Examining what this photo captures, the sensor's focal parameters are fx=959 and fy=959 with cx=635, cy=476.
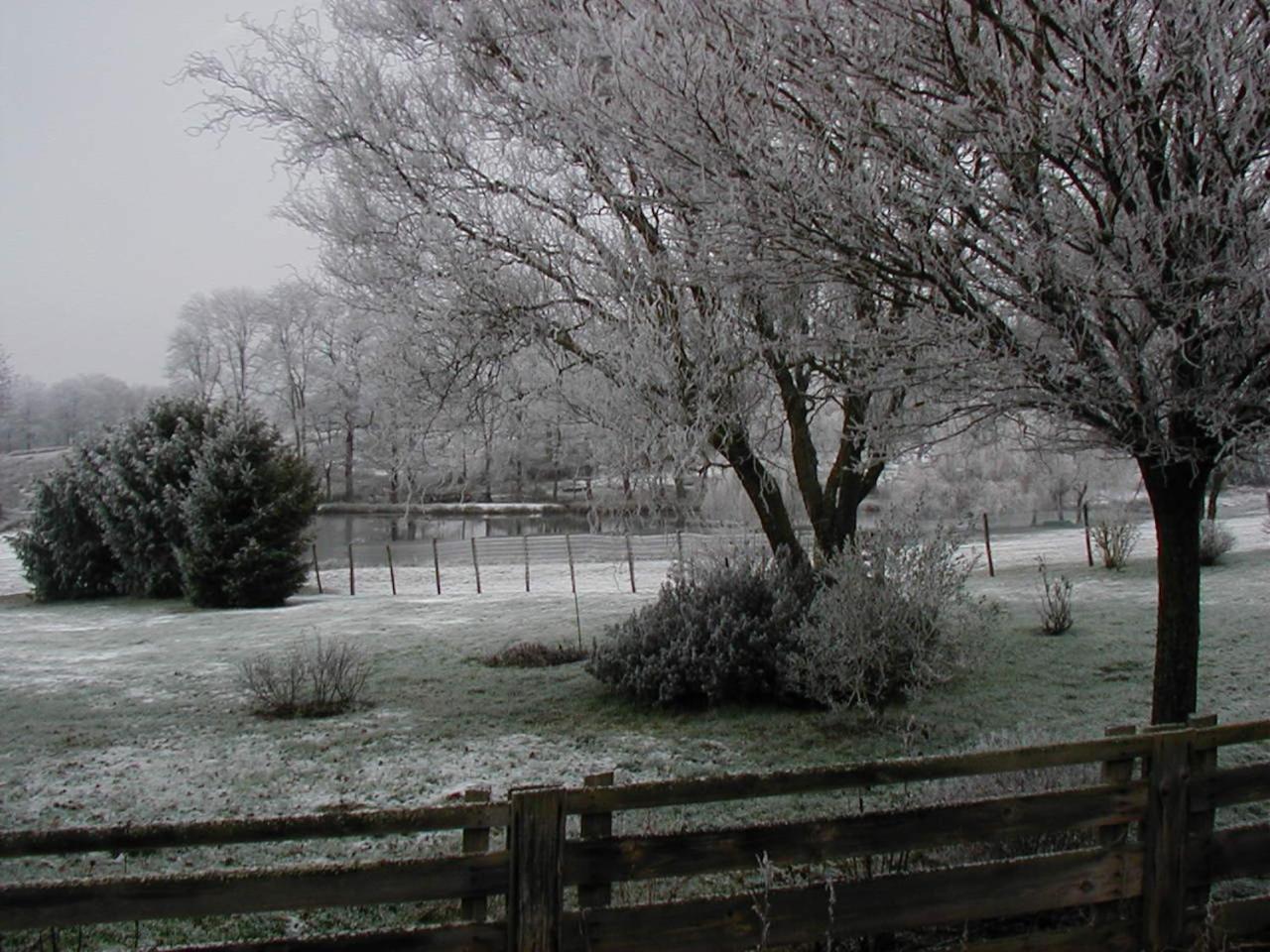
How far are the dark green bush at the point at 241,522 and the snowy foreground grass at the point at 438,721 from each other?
12.2ft

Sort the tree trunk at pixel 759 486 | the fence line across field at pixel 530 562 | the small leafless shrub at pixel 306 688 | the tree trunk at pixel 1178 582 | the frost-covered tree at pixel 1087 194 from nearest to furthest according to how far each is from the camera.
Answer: the frost-covered tree at pixel 1087 194
the tree trunk at pixel 1178 582
the small leafless shrub at pixel 306 688
the tree trunk at pixel 759 486
the fence line across field at pixel 530 562

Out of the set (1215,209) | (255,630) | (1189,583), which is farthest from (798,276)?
(255,630)

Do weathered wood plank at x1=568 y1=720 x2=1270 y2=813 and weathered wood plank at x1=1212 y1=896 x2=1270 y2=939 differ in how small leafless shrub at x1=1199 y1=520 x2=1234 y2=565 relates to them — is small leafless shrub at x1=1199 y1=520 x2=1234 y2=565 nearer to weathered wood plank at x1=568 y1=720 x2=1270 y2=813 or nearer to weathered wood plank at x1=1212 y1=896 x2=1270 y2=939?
weathered wood plank at x1=1212 y1=896 x2=1270 y2=939

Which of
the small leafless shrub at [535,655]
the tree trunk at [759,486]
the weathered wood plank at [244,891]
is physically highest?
the tree trunk at [759,486]

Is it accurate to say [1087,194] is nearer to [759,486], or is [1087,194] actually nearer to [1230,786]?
[1230,786]

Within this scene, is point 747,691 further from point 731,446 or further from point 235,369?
point 235,369

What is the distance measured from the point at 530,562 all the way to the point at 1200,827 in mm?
22757

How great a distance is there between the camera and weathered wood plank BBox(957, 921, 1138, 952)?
147 inches

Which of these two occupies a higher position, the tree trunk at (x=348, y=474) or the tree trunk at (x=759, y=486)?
the tree trunk at (x=348, y=474)

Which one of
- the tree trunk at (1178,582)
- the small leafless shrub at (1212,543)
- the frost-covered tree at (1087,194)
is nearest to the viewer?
the frost-covered tree at (1087,194)

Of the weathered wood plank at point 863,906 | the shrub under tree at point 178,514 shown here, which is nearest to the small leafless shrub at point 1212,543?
the weathered wood plank at point 863,906

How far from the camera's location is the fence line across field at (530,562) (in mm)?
21797

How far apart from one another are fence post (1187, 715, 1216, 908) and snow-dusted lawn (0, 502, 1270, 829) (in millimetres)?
3376

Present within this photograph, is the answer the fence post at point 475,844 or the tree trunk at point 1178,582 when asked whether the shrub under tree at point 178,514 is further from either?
the fence post at point 475,844
